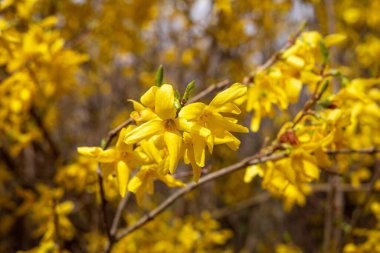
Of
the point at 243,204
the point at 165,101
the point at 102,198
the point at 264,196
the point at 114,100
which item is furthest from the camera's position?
the point at 114,100

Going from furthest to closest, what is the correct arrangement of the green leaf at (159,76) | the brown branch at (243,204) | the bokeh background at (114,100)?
the brown branch at (243,204) < the bokeh background at (114,100) < the green leaf at (159,76)

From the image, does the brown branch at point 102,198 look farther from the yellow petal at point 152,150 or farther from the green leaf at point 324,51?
the green leaf at point 324,51

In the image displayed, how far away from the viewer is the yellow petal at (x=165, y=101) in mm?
969

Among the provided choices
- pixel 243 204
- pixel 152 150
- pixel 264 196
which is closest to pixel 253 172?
pixel 152 150

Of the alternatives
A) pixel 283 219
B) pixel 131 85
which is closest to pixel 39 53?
pixel 131 85

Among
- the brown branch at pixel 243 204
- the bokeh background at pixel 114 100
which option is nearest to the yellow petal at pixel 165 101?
the bokeh background at pixel 114 100

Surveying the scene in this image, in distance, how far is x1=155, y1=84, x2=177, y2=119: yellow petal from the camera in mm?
969

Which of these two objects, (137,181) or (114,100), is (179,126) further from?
(114,100)

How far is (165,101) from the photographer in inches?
38.3

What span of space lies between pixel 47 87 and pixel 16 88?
A: 310 mm

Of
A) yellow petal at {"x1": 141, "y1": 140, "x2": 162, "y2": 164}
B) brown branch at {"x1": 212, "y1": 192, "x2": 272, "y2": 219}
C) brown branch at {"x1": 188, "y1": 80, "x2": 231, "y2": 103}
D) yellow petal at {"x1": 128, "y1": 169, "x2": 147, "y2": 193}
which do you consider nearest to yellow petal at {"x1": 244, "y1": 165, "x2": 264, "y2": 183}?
brown branch at {"x1": 188, "y1": 80, "x2": 231, "y2": 103}

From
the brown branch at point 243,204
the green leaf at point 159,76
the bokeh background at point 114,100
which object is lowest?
the brown branch at point 243,204

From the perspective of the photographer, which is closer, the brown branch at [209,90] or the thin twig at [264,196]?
the brown branch at [209,90]

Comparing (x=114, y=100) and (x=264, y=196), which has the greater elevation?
(x=114, y=100)
